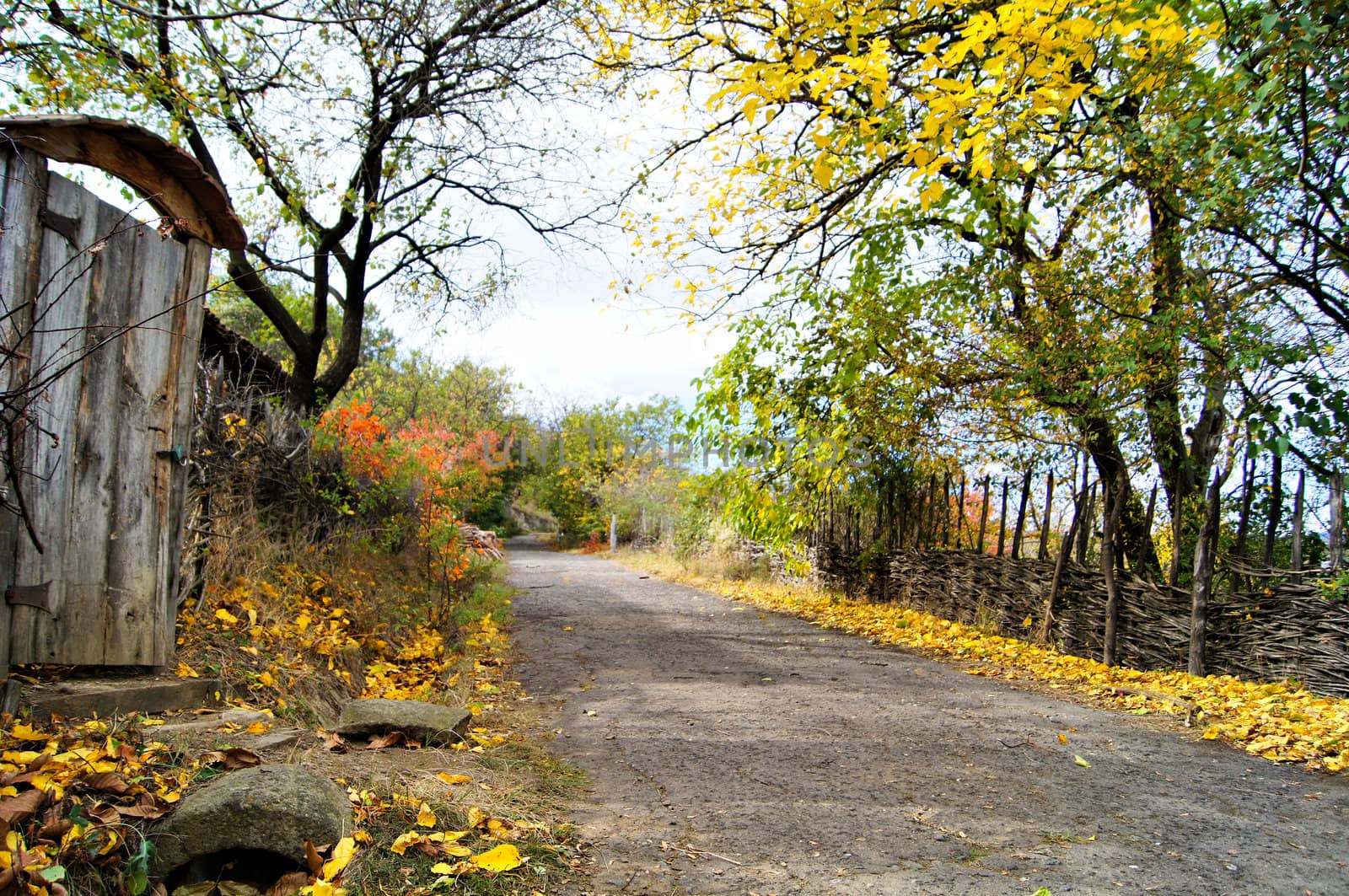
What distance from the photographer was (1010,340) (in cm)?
723

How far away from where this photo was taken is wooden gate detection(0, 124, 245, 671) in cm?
352

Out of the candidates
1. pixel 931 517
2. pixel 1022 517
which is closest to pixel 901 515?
pixel 931 517

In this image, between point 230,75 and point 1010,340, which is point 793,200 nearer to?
point 1010,340

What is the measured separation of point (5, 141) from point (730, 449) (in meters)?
6.59

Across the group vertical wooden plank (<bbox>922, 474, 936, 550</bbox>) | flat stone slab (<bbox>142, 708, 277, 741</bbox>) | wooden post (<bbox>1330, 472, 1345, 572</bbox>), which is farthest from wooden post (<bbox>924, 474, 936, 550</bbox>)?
flat stone slab (<bbox>142, 708, 277, 741</bbox>)

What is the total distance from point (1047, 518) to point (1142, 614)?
1395mm

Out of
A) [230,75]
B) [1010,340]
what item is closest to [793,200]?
[1010,340]

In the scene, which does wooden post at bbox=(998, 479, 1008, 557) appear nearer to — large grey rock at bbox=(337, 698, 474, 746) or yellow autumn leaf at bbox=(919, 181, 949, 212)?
yellow autumn leaf at bbox=(919, 181, 949, 212)

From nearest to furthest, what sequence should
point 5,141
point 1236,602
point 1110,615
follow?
point 5,141, point 1236,602, point 1110,615

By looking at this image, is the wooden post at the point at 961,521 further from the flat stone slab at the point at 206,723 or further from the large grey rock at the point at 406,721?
the flat stone slab at the point at 206,723

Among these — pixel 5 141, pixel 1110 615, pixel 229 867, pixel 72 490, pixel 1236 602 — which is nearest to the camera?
pixel 229 867

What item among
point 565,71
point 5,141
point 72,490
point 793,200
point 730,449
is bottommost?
point 72,490

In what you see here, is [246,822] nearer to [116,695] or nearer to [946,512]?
[116,695]

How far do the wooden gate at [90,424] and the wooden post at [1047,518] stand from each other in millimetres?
7177
